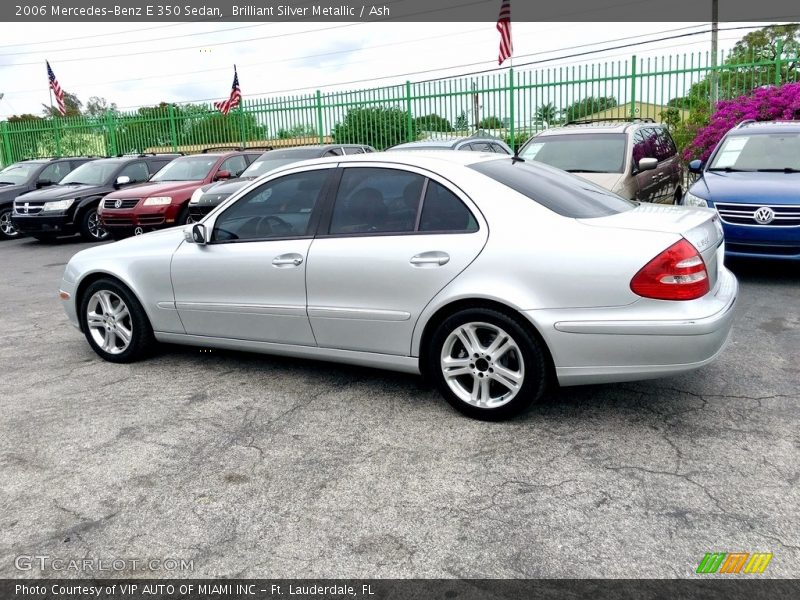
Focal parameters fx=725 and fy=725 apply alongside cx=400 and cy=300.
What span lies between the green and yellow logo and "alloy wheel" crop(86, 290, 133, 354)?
4301mm

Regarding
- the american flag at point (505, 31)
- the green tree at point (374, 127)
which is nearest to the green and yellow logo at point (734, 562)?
the green tree at point (374, 127)

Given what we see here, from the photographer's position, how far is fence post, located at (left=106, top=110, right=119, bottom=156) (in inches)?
971

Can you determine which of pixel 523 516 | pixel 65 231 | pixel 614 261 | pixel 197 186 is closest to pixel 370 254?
pixel 614 261

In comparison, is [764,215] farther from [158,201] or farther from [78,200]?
[78,200]

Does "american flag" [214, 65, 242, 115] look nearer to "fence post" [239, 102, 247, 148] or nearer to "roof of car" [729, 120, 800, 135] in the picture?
"fence post" [239, 102, 247, 148]

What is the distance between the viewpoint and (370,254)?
440cm

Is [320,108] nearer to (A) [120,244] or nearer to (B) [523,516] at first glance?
(A) [120,244]

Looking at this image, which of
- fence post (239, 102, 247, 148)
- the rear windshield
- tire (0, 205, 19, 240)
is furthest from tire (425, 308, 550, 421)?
fence post (239, 102, 247, 148)

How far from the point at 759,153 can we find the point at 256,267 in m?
6.51

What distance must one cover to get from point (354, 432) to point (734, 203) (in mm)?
5211

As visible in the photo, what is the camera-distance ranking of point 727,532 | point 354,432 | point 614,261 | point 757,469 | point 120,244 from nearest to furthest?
1. point 727,532
2. point 757,469
3. point 614,261
4. point 354,432
5. point 120,244

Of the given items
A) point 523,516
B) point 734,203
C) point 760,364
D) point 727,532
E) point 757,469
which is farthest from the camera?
point 734,203

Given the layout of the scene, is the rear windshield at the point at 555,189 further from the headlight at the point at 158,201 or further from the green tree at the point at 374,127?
the green tree at the point at 374,127

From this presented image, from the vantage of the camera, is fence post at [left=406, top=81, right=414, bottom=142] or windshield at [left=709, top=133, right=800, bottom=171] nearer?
windshield at [left=709, top=133, right=800, bottom=171]
